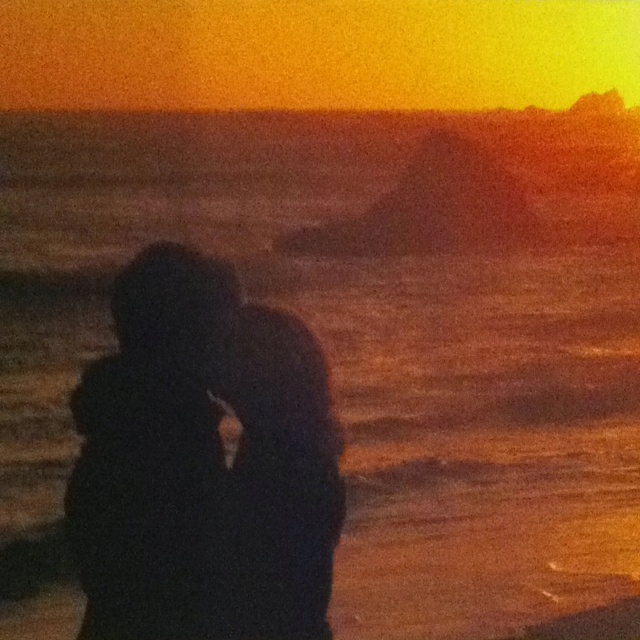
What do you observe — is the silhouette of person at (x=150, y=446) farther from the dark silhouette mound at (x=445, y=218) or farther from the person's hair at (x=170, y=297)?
the dark silhouette mound at (x=445, y=218)

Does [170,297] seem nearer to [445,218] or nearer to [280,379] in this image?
[280,379]

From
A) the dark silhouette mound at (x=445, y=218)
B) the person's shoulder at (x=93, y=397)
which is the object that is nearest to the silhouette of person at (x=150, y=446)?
the person's shoulder at (x=93, y=397)

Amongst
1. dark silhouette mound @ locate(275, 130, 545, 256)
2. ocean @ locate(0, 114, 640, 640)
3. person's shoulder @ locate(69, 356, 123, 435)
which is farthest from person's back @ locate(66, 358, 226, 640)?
dark silhouette mound @ locate(275, 130, 545, 256)

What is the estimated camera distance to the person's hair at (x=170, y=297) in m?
0.88

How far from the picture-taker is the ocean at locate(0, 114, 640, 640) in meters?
2.31

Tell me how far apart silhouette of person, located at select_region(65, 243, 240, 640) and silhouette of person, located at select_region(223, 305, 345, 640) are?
21 mm

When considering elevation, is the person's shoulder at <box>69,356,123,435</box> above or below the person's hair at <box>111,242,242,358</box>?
below

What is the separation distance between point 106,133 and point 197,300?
16.2 meters

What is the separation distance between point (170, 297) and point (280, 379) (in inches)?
4.5

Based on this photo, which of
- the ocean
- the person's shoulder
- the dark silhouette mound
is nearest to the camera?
the person's shoulder

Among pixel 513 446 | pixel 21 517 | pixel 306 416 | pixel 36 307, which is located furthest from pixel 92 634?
pixel 36 307

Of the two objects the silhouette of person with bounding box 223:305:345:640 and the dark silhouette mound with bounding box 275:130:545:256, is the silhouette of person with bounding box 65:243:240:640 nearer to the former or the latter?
the silhouette of person with bounding box 223:305:345:640

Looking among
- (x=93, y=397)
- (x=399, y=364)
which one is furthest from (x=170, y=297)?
(x=399, y=364)

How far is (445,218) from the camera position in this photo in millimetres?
10102
